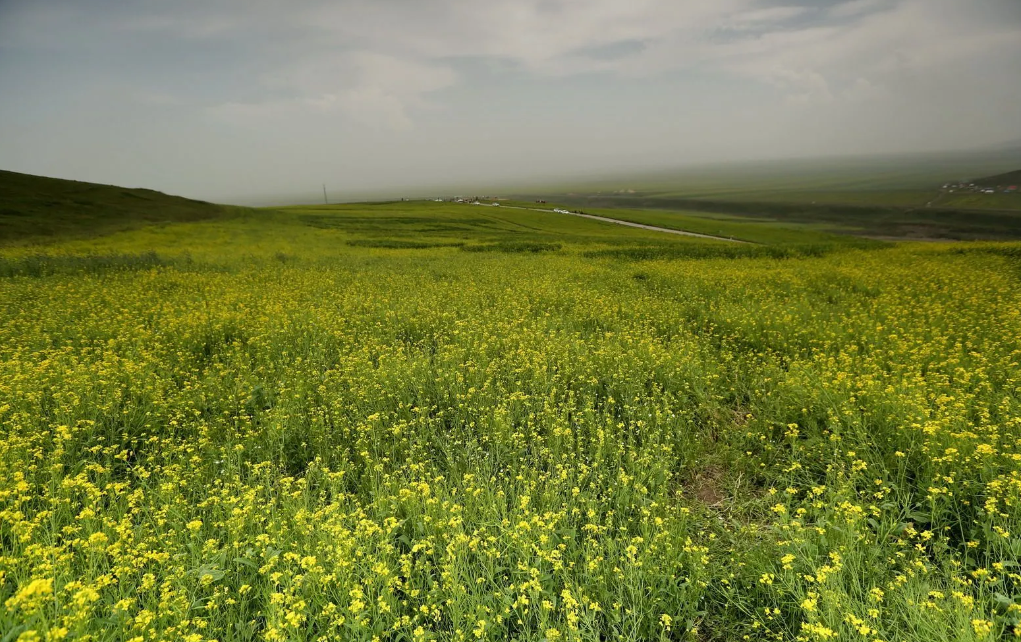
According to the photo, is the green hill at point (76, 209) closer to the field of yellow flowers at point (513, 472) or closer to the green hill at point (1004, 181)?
the field of yellow flowers at point (513, 472)

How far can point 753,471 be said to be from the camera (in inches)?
213

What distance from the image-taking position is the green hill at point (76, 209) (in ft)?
102

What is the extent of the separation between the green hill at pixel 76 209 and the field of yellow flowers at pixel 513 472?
28.3 metres

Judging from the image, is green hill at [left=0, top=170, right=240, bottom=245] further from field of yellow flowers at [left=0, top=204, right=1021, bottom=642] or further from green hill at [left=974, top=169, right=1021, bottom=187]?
green hill at [left=974, top=169, right=1021, bottom=187]

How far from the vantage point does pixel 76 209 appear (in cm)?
3706

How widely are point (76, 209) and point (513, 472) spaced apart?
51.7 m

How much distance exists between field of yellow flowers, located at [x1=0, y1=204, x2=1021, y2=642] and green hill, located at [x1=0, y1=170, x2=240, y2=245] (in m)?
28.3

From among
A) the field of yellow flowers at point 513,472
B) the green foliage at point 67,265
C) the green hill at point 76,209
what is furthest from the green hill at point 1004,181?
the green hill at point 76,209

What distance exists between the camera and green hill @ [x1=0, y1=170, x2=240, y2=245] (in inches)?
1222

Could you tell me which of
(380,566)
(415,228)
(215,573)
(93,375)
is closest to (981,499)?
(380,566)

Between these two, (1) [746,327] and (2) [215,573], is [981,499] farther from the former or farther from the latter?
(2) [215,573]

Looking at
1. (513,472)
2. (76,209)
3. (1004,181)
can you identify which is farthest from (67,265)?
(1004,181)

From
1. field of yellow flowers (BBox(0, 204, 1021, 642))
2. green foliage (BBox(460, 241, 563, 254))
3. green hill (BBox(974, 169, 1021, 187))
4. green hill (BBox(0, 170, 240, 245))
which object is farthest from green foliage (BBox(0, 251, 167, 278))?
green hill (BBox(974, 169, 1021, 187))

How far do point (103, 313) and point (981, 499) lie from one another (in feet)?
55.8
